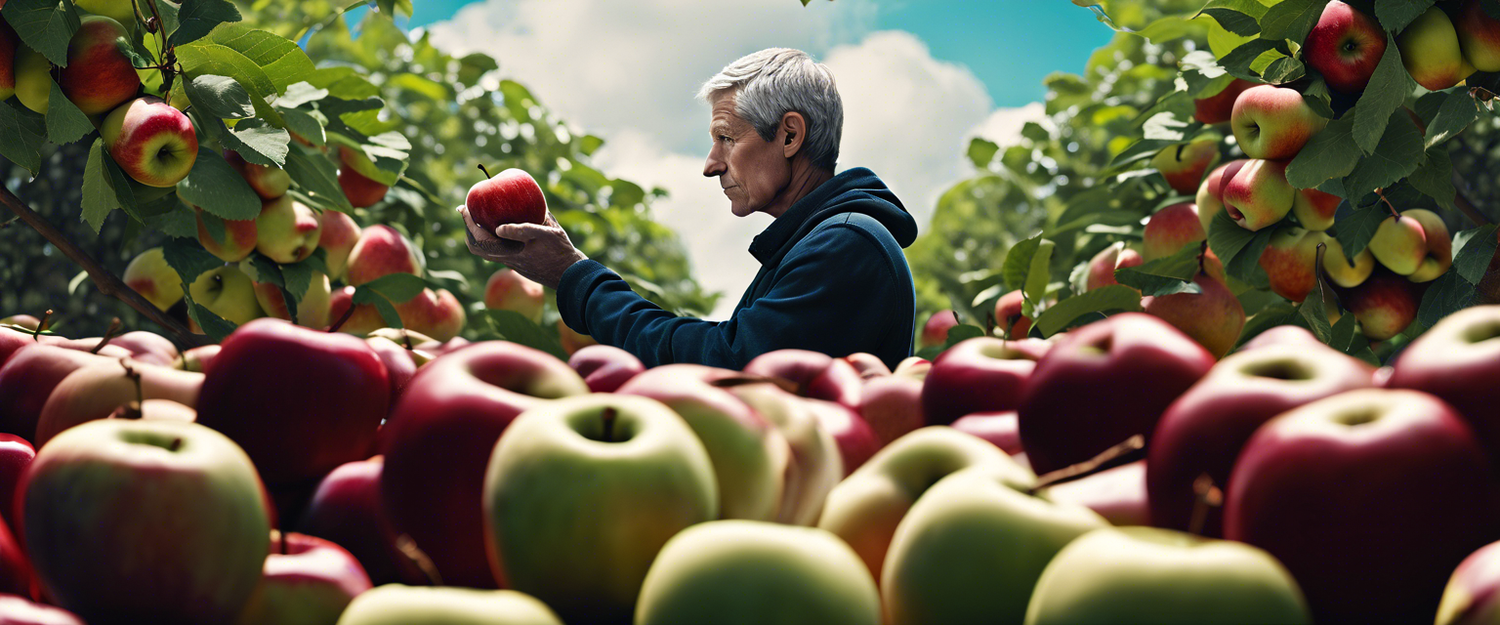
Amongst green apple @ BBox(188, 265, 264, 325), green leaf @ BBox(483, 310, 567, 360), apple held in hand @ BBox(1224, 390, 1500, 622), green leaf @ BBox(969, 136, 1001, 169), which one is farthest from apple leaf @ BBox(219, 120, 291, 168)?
green leaf @ BBox(969, 136, 1001, 169)

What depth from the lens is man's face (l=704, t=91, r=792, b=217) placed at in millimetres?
3199

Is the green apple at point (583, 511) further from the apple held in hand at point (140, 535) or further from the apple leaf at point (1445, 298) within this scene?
the apple leaf at point (1445, 298)

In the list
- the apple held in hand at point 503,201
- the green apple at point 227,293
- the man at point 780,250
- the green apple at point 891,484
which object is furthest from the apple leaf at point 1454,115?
the green apple at point 227,293

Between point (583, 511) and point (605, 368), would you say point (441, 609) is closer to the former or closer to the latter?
point (583, 511)

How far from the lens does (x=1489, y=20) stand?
2.10 m

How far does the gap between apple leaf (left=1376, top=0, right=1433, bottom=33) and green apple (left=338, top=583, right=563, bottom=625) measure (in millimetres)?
2177

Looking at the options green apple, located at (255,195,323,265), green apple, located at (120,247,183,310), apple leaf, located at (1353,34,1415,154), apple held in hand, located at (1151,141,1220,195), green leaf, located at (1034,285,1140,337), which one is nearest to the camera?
green leaf, located at (1034,285,1140,337)

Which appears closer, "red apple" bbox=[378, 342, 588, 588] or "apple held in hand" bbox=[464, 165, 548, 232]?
"red apple" bbox=[378, 342, 588, 588]

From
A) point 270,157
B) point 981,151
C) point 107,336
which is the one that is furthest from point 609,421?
point 981,151

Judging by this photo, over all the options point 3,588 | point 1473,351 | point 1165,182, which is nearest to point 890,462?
point 1473,351

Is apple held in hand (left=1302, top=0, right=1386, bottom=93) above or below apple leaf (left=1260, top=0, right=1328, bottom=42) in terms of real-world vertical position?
below

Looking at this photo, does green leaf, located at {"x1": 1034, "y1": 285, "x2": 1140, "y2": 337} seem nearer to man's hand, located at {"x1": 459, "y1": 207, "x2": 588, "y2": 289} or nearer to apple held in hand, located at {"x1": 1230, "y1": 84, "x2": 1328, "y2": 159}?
apple held in hand, located at {"x1": 1230, "y1": 84, "x2": 1328, "y2": 159}

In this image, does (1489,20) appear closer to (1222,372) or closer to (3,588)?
(1222,372)

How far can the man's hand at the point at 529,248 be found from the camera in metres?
3.03
